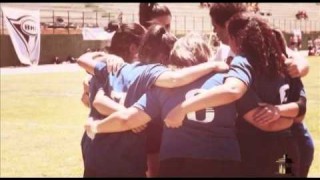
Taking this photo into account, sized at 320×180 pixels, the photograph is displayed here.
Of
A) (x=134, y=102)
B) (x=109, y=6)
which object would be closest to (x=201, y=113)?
(x=134, y=102)

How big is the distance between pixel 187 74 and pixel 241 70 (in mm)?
305

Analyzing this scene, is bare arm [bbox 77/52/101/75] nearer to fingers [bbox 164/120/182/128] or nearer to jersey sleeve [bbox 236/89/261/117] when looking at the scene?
fingers [bbox 164/120/182/128]

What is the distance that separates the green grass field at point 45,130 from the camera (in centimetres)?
778

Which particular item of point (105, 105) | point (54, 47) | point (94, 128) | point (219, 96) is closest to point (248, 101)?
point (219, 96)

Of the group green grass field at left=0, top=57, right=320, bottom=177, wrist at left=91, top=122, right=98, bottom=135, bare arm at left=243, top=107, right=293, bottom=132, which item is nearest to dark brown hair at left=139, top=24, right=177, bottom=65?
wrist at left=91, top=122, right=98, bottom=135

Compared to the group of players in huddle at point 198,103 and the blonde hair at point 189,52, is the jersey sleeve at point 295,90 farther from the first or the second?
the blonde hair at point 189,52

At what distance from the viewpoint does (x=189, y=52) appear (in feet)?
11.9

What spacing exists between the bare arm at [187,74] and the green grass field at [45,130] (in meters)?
3.98

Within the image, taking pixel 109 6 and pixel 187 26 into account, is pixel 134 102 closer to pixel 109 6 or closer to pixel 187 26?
pixel 187 26

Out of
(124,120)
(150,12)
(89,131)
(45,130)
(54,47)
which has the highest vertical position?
(150,12)

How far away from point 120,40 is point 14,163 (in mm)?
4611

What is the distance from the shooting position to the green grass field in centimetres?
778

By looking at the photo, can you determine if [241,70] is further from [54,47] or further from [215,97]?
[54,47]

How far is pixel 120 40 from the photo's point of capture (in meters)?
3.93
